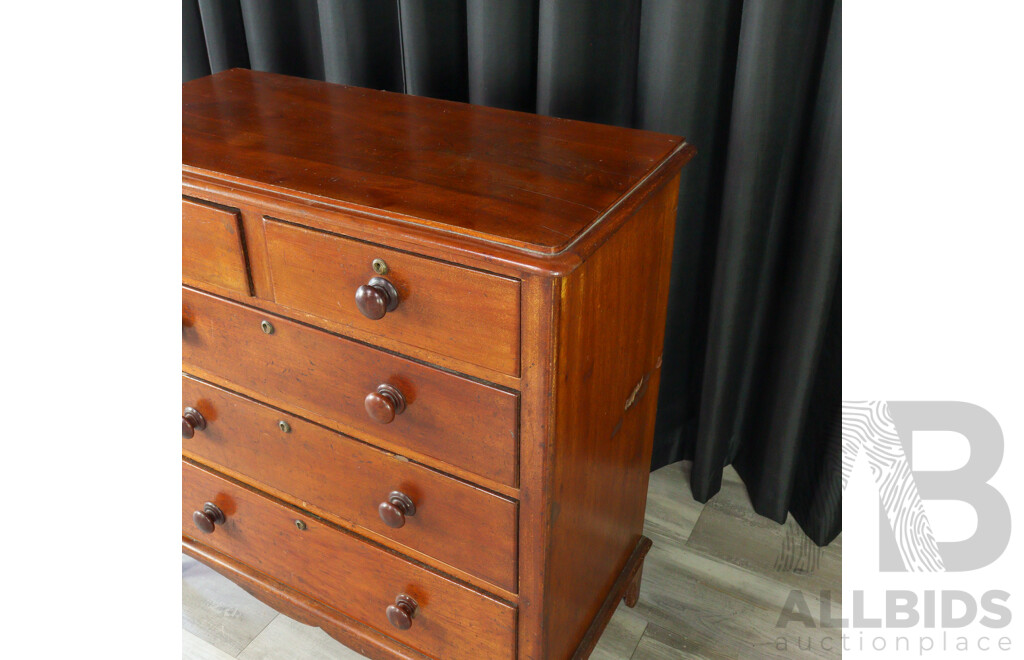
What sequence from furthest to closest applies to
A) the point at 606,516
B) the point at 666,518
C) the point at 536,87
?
the point at 666,518, the point at 536,87, the point at 606,516

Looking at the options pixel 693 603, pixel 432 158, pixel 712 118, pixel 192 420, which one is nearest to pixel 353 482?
pixel 192 420

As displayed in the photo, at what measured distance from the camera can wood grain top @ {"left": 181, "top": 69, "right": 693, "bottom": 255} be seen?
90 centimetres

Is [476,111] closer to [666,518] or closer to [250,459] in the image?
[250,459]

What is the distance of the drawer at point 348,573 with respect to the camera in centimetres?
117

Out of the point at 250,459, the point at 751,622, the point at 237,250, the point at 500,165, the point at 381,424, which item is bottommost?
the point at 751,622

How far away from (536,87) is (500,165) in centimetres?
52

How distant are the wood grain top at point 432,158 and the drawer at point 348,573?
21.6 inches

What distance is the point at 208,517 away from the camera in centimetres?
138

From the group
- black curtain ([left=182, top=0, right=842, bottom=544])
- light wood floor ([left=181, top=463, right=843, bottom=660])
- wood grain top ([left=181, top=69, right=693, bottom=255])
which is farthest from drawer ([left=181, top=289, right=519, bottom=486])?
black curtain ([left=182, top=0, right=842, bottom=544])

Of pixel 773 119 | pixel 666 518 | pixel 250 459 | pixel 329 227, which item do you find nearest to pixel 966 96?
pixel 773 119

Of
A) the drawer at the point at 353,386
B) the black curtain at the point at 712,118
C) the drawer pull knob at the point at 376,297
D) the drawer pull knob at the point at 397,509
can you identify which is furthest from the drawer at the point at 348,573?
the black curtain at the point at 712,118

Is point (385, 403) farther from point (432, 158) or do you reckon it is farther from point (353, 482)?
point (432, 158)

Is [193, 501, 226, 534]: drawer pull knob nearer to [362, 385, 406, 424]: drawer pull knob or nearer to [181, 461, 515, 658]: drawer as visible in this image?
[181, 461, 515, 658]: drawer
